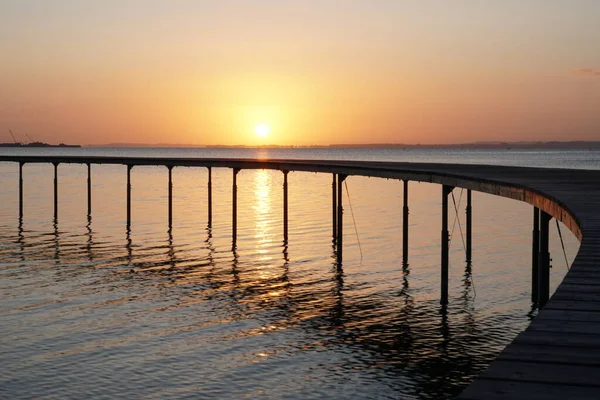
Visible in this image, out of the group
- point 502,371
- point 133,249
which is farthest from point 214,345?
point 133,249

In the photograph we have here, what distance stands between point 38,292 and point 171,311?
512cm

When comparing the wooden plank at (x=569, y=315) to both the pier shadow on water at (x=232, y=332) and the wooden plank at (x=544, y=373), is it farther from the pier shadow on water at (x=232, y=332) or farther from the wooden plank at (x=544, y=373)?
the pier shadow on water at (x=232, y=332)

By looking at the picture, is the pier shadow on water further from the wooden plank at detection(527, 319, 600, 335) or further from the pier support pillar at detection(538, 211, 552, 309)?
the wooden plank at detection(527, 319, 600, 335)

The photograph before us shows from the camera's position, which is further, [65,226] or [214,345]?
[65,226]

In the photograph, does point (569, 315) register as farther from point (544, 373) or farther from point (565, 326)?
point (544, 373)

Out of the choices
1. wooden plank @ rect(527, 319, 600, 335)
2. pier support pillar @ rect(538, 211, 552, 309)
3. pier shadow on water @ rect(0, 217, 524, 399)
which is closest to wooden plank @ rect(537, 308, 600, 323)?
wooden plank @ rect(527, 319, 600, 335)

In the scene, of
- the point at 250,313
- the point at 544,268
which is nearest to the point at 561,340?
the point at 544,268

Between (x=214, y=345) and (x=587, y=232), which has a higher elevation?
(x=587, y=232)

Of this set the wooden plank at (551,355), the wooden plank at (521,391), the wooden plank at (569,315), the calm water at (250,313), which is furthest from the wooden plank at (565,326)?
the calm water at (250,313)

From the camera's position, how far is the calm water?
14664 mm

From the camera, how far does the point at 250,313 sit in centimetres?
2048

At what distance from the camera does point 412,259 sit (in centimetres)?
3130

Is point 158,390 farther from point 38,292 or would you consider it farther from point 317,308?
point 38,292

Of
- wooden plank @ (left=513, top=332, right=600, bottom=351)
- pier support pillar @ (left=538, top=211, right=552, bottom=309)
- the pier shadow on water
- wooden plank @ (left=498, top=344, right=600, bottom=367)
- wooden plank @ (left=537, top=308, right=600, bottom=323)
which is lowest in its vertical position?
the pier shadow on water
